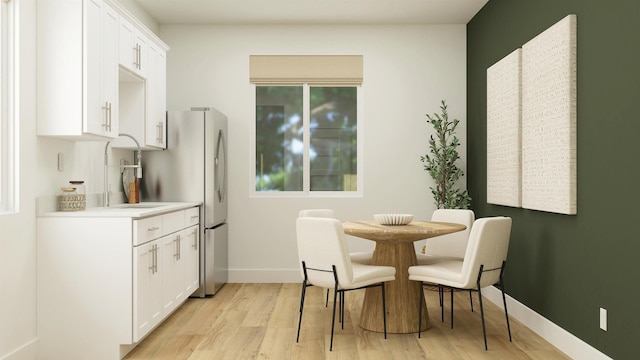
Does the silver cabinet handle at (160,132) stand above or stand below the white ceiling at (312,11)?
below

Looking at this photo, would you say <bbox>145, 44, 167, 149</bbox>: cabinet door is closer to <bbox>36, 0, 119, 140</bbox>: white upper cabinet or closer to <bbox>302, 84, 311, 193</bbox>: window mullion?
<bbox>36, 0, 119, 140</bbox>: white upper cabinet

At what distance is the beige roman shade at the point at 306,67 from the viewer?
19.9ft

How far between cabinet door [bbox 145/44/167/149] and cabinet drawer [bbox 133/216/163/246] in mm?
1024

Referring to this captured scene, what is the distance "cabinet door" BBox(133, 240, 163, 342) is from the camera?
3.43m

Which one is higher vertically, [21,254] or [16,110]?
[16,110]

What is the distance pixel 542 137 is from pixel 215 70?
3577mm

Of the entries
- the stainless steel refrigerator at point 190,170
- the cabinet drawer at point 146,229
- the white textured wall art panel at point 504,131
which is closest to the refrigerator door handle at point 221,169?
the stainless steel refrigerator at point 190,170

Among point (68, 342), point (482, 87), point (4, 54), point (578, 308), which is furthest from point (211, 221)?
point (578, 308)

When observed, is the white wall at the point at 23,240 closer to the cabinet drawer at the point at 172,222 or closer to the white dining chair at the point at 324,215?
the cabinet drawer at the point at 172,222

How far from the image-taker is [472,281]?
3.63 metres

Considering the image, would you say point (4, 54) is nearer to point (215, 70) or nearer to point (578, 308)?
point (215, 70)

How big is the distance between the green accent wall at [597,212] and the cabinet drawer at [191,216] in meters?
2.75

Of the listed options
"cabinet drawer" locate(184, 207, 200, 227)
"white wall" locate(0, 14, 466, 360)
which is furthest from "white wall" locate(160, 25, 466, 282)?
"cabinet drawer" locate(184, 207, 200, 227)

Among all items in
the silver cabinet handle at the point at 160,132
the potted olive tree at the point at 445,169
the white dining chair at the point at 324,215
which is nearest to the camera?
the white dining chair at the point at 324,215
